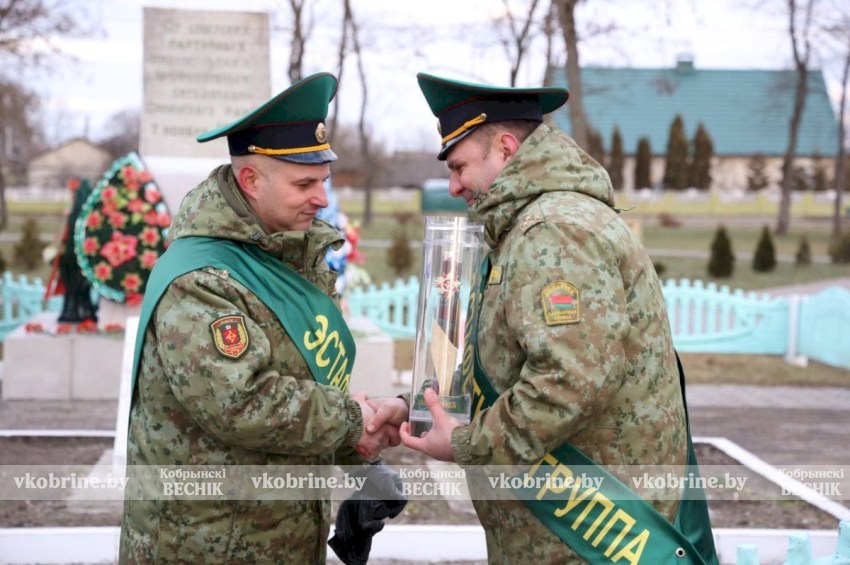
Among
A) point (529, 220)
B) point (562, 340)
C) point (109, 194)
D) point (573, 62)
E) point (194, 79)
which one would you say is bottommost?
point (562, 340)

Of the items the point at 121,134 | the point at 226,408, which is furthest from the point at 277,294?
the point at 121,134

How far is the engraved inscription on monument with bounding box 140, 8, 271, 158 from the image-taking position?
29.3 ft

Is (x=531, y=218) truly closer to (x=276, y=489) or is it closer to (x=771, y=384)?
(x=276, y=489)

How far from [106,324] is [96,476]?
10.7 ft

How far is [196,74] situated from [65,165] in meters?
47.8

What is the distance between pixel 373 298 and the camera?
1208 centimetres

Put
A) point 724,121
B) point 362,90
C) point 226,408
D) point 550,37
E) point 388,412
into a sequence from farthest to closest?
point 724,121 < point 362,90 < point 550,37 < point 388,412 < point 226,408

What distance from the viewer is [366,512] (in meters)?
3.04

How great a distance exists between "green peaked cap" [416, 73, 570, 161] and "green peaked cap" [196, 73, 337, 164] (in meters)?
0.32

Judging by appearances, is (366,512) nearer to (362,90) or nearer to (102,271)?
(102,271)

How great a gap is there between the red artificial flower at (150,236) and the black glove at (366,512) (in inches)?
243

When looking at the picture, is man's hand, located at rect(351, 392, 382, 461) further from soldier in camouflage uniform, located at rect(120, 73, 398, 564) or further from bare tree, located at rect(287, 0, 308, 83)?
bare tree, located at rect(287, 0, 308, 83)

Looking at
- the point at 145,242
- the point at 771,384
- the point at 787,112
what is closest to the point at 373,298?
the point at 145,242

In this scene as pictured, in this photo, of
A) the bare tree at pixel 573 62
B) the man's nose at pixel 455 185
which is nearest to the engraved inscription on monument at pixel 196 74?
the bare tree at pixel 573 62
